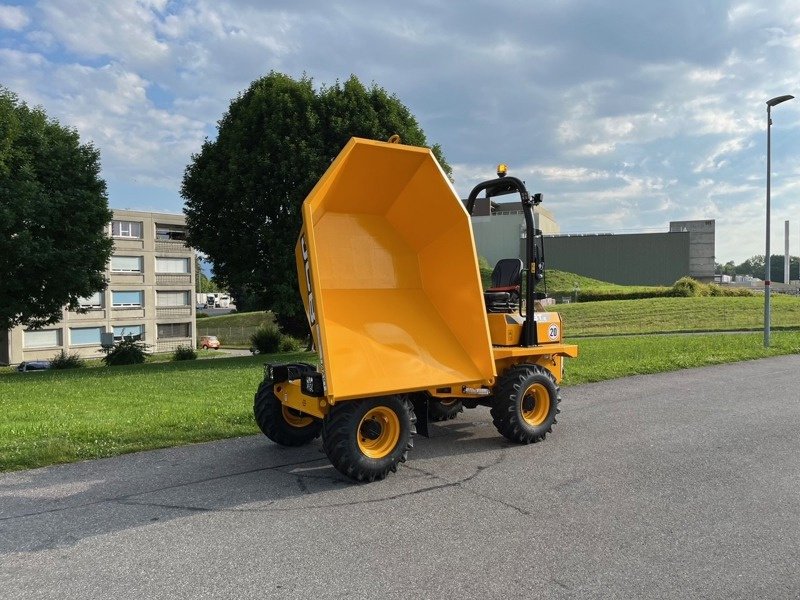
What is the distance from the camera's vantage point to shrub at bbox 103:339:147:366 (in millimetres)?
24812

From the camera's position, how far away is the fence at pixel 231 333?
63938 mm

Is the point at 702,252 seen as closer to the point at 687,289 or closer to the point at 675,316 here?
the point at 687,289

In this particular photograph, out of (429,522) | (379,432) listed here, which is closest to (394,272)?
(379,432)

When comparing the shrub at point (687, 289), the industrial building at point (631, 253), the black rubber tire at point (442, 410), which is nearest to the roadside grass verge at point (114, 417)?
the black rubber tire at point (442, 410)

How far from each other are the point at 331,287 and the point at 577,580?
3466 millimetres

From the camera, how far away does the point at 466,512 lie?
486 cm

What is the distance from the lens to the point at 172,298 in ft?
194

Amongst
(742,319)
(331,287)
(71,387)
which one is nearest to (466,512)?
(331,287)

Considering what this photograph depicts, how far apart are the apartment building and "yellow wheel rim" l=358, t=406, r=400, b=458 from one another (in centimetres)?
5031

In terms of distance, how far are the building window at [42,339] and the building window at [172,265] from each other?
1062cm

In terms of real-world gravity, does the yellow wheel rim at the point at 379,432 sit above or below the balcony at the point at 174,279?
below

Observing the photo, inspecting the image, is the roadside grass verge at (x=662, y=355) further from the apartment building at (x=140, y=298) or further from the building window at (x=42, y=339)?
the building window at (x=42, y=339)

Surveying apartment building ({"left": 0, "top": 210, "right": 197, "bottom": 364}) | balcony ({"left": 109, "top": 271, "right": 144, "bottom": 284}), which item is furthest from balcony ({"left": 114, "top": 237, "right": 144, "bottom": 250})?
balcony ({"left": 109, "top": 271, "right": 144, "bottom": 284})

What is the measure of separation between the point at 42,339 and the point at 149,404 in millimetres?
46894
